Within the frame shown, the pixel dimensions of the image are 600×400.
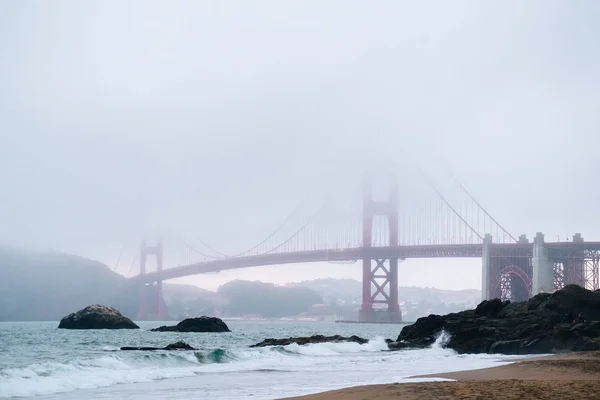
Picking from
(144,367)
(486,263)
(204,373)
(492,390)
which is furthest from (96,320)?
(492,390)

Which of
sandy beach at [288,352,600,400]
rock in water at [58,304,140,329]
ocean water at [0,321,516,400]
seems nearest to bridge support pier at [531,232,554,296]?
rock in water at [58,304,140,329]

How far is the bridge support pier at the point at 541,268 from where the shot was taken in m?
83.7

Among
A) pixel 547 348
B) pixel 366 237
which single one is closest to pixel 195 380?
pixel 547 348

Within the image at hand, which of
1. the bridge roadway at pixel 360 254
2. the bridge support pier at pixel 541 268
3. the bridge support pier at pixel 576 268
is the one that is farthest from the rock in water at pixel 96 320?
the bridge support pier at pixel 576 268

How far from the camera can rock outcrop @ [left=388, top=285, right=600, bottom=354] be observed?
1232 inches

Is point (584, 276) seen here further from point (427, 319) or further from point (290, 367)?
point (290, 367)

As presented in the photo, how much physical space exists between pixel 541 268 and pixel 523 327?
52713mm

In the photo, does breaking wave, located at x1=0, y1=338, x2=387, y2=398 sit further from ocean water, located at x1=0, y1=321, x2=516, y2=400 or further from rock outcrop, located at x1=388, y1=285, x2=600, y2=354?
rock outcrop, located at x1=388, y1=285, x2=600, y2=354

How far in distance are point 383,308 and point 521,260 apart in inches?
1000

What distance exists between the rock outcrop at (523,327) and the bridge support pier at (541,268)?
42.7 meters

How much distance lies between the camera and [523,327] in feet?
114

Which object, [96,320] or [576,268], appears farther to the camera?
[576,268]

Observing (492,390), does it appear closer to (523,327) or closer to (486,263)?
(523,327)

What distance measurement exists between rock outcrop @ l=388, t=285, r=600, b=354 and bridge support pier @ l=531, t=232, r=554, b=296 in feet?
140
